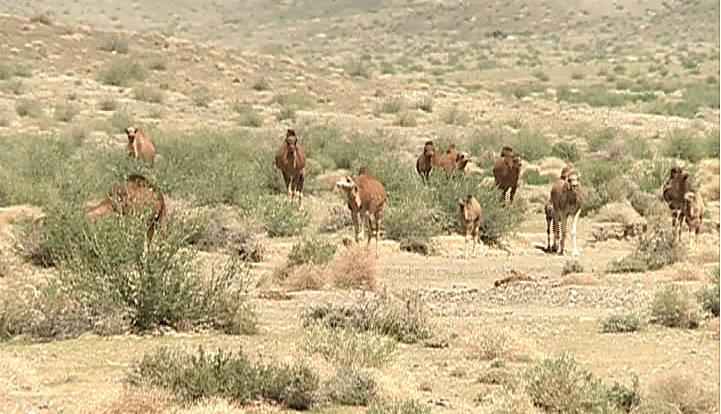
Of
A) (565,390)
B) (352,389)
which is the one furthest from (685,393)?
(352,389)

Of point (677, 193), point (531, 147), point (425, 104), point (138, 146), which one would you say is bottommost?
point (531, 147)

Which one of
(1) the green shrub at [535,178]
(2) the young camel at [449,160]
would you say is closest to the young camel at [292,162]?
(2) the young camel at [449,160]

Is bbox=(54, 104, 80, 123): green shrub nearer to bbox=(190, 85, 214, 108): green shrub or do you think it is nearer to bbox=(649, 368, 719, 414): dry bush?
bbox=(190, 85, 214, 108): green shrub

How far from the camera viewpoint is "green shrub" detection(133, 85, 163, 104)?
52625 millimetres

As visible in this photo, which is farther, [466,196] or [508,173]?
[508,173]

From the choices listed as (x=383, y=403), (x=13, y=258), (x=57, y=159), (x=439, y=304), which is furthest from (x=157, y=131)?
(x=383, y=403)

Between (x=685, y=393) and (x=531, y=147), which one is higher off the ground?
(x=685, y=393)

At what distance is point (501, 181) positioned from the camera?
30859 mm

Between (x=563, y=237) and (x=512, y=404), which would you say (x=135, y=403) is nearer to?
(x=512, y=404)

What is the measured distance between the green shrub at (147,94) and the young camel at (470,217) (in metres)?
28.5

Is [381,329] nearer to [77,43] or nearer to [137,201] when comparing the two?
[137,201]

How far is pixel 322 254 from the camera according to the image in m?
21.9

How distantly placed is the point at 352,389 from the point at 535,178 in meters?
Result: 28.3

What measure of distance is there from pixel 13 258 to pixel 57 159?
38.9 ft
